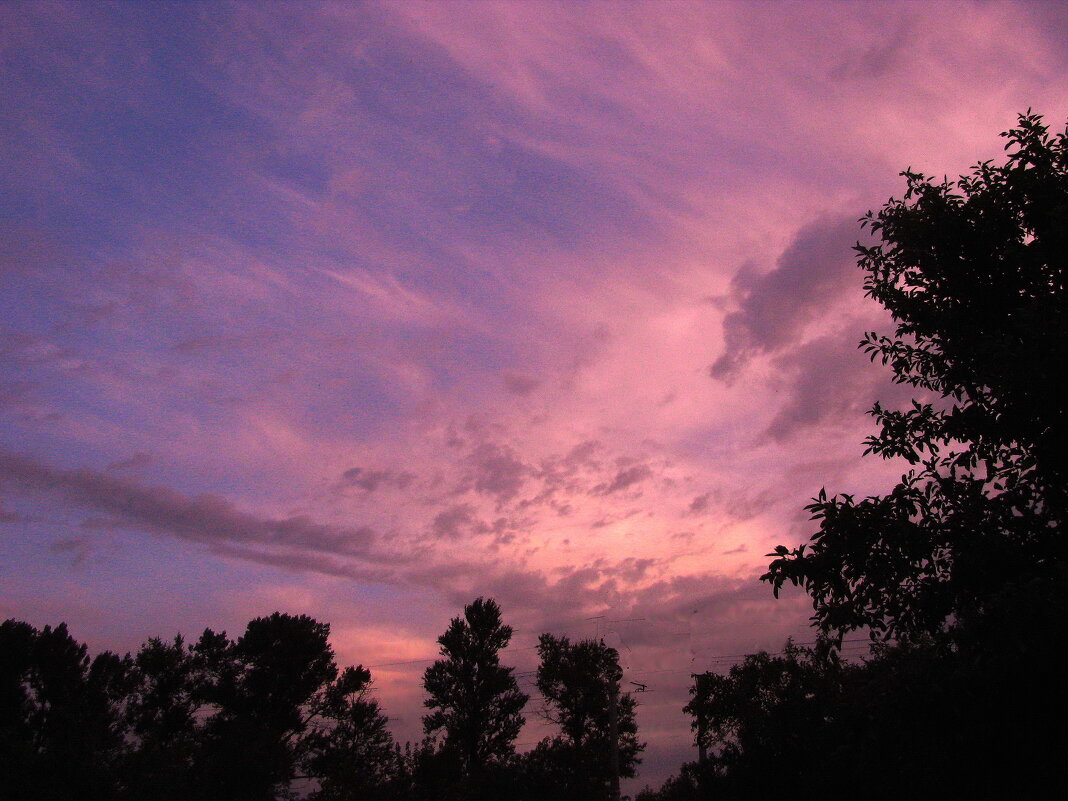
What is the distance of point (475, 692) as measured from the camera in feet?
178

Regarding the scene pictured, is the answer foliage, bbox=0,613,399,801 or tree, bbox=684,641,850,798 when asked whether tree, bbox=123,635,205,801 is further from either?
tree, bbox=684,641,850,798

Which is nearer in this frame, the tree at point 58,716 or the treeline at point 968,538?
the treeline at point 968,538

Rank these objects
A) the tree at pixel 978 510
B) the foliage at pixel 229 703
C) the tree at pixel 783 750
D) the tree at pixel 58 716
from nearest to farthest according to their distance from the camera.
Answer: the tree at pixel 978 510 < the tree at pixel 783 750 < the tree at pixel 58 716 < the foliage at pixel 229 703

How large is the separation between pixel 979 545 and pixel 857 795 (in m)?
4.78

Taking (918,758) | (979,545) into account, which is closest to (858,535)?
(979,545)

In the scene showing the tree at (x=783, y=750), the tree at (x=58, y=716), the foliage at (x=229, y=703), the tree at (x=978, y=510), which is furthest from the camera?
the foliage at (x=229, y=703)

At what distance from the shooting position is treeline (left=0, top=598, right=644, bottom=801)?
4247 centimetres

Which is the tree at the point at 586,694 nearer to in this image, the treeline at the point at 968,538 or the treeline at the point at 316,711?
the treeline at the point at 316,711

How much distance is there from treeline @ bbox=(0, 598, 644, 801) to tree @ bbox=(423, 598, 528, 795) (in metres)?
0.08

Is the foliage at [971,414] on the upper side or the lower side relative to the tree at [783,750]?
upper

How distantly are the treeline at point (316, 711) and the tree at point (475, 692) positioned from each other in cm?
8

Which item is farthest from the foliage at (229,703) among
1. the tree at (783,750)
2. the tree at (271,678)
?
the tree at (783,750)

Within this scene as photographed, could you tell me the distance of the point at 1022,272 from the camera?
10234 millimetres

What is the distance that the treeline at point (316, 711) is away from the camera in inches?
1672
